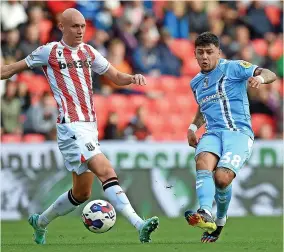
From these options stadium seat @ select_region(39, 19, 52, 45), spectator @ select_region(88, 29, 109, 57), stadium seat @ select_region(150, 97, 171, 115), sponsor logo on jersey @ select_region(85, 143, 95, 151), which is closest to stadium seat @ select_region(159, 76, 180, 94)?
stadium seat @ select_region(150, 97, 171, 115)

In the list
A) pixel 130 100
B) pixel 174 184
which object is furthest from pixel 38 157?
pixel 130 100

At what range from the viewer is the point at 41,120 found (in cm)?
1811

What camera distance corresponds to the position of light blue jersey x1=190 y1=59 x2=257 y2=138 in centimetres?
1064

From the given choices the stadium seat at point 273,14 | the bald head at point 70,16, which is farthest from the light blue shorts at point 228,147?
the stadium seat at point 273,14

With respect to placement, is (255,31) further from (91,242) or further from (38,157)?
(91,242)

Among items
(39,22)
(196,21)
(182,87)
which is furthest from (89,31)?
(196,21)

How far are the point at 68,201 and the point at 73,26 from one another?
6.53 ft

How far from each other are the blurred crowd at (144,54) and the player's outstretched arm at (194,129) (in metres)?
7.15

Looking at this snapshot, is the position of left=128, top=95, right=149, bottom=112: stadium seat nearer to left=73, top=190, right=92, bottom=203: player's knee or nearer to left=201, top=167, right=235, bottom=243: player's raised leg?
left=201, top=167, right=235, bottom=243: player's raised leg

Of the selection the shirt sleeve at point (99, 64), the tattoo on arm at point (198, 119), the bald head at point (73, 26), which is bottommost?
the tattoo on arm at point (198, 119)

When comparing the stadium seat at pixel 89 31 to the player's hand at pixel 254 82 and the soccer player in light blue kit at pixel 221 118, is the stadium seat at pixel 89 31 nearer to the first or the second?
the soccer player in light blue kit at pixel 221 118

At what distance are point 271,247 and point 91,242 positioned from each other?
2.10 m

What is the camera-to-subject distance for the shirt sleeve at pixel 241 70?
415 inches

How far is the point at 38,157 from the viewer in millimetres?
16781
